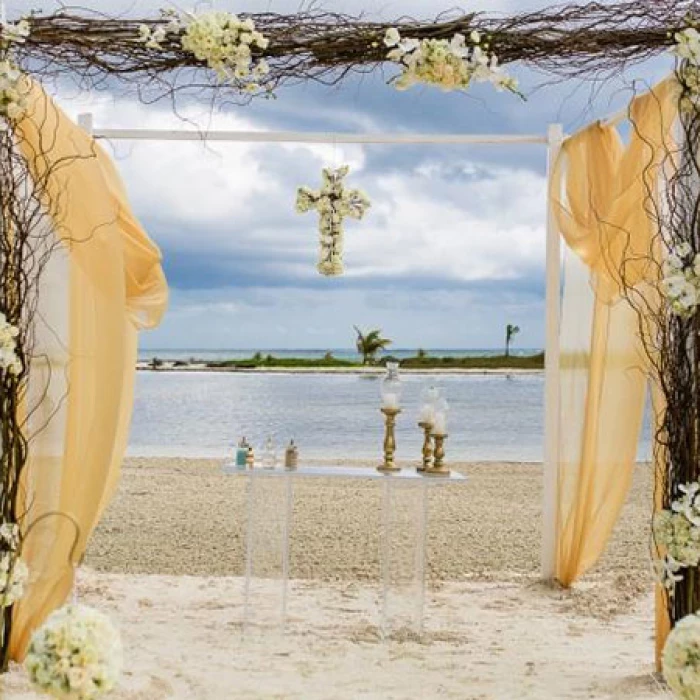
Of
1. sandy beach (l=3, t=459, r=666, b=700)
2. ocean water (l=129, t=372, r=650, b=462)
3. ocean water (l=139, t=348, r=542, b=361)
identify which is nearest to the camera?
sandy beach (l=3, t=459, r=666, b=700)

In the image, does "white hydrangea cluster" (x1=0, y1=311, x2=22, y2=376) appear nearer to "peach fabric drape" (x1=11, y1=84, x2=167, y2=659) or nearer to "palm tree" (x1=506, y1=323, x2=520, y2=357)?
"peach fabric drape" (x1=11, y1=84, x2=167, y2=659)

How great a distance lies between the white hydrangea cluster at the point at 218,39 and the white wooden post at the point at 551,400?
2.10 m

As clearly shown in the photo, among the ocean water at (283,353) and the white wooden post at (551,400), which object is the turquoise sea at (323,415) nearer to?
the ocean water at (283,353)

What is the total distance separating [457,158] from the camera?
2361 centimetres

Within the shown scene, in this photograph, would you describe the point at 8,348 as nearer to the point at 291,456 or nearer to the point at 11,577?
the point at 11,577

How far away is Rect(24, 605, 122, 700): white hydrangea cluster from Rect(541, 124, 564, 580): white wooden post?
11.9 ft

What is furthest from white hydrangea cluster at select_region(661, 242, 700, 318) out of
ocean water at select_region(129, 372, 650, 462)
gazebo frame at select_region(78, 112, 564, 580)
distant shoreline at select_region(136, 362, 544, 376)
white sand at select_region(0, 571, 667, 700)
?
distant shoreline at select_region(136, 362, 544, 376)

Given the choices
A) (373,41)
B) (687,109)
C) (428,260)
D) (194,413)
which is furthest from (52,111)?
(428,260)

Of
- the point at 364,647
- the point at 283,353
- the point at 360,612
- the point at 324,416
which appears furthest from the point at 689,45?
the point at 283,353

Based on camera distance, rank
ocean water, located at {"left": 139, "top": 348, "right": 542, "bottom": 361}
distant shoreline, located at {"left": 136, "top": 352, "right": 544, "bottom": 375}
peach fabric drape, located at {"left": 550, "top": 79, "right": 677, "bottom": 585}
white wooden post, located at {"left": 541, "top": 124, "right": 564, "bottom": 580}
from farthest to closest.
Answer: ocean water, located at {"left": 139, "top": 348, "right": 542, "bottom": 361}, distant shoreline, located at {"left": 136, "top": 352, "right": 544, "bottom": 375}, white wooden post, located at {"left": 541, "top": 124, "right": 564, "bottom": 580}, peach fabric drape, located at {"left": 550, "top": 79, "right": 677, "bottom": 585}

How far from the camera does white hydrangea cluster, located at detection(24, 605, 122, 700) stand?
2592 millimetres

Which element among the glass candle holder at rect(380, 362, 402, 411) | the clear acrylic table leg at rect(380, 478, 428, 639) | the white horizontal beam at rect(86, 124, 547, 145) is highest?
the white horizontal beam at rect(86, 124, 547, 145)

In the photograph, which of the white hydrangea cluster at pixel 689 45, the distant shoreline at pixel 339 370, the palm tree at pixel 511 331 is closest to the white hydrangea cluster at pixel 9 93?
the white hydrangea cluster at pixel 689 45

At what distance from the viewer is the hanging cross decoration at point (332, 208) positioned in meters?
5.82
